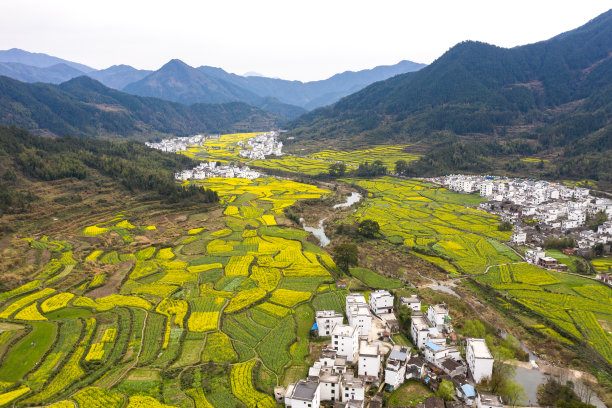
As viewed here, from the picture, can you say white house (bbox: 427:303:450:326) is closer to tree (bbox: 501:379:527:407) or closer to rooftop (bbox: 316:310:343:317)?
tree (bbox: 501:379:527:407)

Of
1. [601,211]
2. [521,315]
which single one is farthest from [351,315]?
[601,211]

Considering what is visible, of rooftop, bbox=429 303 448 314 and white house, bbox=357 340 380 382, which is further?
rooftop, bbox=429 303 448 314

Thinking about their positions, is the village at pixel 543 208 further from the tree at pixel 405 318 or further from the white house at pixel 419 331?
the white house at pixel 419 331

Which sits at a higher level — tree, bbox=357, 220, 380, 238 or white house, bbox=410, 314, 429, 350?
tree, bbox=357, 220, 380, 238

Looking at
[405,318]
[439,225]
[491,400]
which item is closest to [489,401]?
[491,400]

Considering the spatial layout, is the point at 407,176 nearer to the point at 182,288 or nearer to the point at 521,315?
the point at 521,315

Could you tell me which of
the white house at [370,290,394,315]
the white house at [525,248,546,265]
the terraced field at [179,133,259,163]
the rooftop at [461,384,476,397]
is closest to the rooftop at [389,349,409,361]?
the rooftop at [461,384,476,397]
